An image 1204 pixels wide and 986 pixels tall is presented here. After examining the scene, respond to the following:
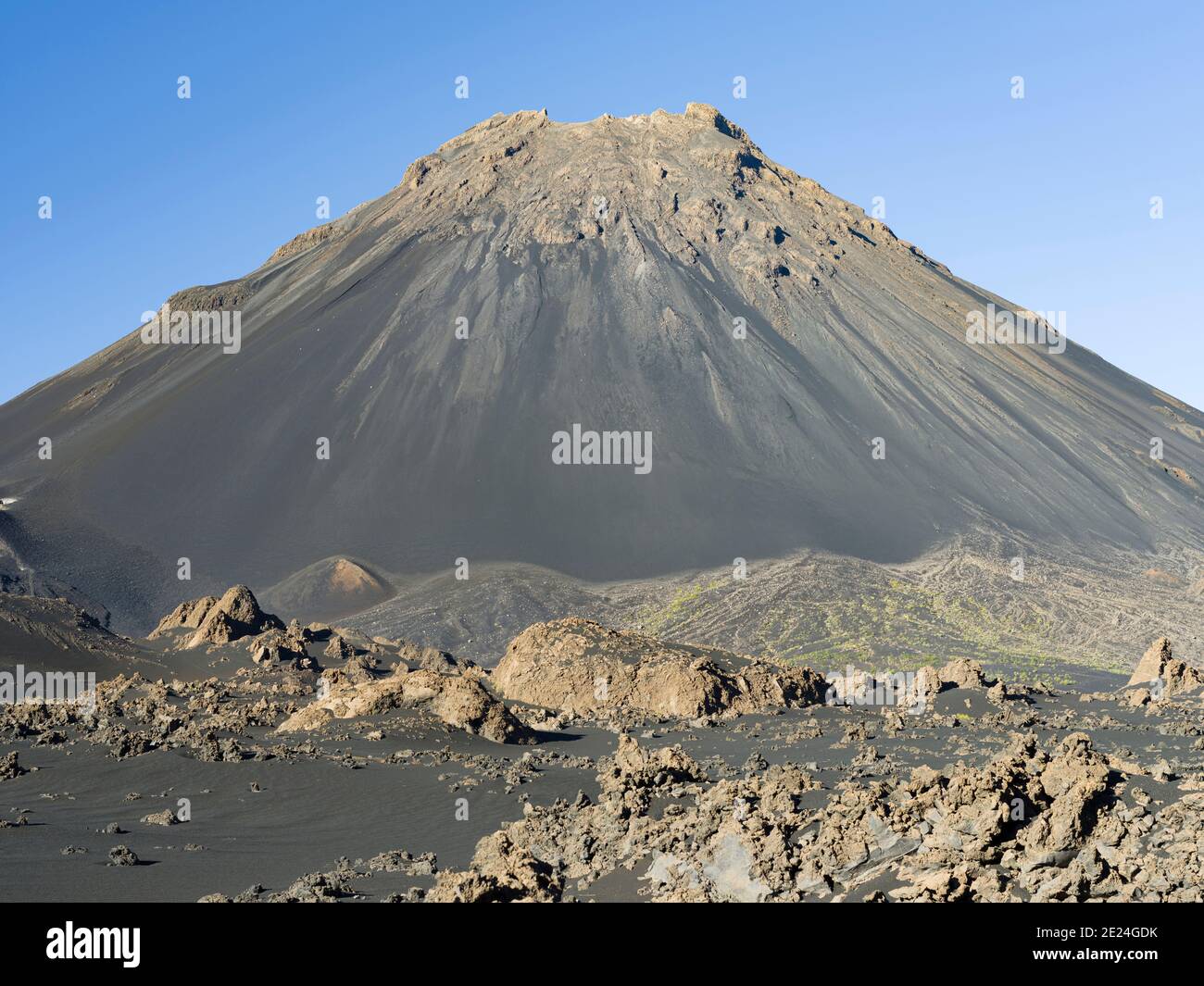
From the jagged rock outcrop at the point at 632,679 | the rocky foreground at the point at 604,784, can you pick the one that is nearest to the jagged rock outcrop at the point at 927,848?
the rocky foreground at the point at 604,784

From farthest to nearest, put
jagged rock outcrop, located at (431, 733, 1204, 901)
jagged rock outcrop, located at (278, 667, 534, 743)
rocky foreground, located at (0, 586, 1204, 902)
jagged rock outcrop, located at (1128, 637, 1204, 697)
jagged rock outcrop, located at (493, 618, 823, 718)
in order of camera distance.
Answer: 1. jagged rock outcrop, located at (1128, 637, 1204, 697)
2. jagged rock outcrop, located at (493, 618, 823, 718)
3. jagged rock outcrop, located at (278, 667, 534, 743)
4. rocky foreground, located at (0, 586, 1204, 902)
5. jagged rock outcrop, located at (431, 733, 1204, 901)

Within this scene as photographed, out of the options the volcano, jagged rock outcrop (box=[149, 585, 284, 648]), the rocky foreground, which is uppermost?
the volcano

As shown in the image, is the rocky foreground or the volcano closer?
the rocky foreground

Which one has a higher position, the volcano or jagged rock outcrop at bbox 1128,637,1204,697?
the volcano

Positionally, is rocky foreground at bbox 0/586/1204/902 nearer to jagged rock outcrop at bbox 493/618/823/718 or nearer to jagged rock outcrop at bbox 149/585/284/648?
jagged rock outcrop at bbox 493/618/823/718

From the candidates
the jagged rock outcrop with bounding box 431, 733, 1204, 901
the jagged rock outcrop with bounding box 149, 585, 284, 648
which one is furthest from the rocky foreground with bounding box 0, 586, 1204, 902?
the jagged rock outcrop with bounding box 149, 585, 284, 648

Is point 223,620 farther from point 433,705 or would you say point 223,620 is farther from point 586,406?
point 586,406
